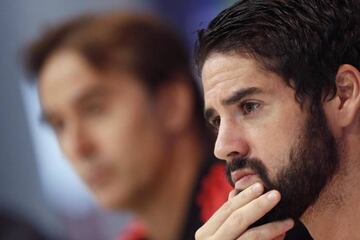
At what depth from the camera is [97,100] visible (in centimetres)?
261

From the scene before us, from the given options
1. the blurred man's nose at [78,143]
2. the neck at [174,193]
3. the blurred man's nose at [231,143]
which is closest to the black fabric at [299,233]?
the blurred man's nose at [231,143]

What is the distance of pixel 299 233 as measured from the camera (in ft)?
4.75

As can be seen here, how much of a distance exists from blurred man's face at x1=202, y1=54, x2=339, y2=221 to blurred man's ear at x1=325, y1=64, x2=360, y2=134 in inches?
0.8

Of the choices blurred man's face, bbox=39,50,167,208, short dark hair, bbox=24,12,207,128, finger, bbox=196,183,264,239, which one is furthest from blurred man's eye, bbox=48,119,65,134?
finger, bbox=196,183,264,239

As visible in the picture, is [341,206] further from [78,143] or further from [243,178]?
[78,143]

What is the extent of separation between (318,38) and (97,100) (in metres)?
1.31

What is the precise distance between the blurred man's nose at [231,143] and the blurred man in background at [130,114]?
1079 mm

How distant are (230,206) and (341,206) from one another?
16 centimetres

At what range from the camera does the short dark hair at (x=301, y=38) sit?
1.36 meters

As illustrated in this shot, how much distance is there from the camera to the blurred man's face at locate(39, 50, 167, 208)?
2531mm

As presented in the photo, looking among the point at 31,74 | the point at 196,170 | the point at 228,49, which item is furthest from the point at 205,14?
the point at 228,49

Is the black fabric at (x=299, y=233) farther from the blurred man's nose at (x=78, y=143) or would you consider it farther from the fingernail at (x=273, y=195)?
the blurred man's nose at (x=78, y=143)

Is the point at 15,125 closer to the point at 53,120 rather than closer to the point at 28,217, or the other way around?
the point at 28,217

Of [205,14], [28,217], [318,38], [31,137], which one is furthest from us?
[31,137]
